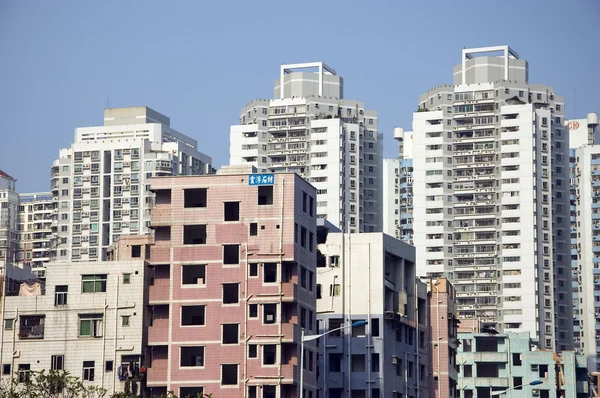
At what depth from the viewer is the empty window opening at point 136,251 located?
395 ft

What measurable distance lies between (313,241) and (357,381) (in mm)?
19080

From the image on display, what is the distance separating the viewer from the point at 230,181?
112m

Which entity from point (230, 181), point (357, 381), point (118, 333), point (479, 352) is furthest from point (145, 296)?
point (479, 352)

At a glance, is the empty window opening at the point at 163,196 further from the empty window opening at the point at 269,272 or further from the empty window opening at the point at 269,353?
the empty window opening at the point at 269,353

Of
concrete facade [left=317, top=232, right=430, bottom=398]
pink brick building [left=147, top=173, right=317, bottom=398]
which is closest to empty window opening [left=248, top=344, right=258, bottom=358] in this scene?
pink brick building [left=147, top=173, right=317, bottom=398]

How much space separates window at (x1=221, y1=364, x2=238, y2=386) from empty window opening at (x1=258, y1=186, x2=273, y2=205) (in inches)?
501

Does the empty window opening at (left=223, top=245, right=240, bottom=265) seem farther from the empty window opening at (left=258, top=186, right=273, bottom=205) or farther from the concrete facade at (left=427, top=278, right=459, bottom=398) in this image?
the concrete facade at (left=427, top=278, right=459, bottom=398)

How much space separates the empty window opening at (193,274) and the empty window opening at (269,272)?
486cm

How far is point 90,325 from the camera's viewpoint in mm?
112750

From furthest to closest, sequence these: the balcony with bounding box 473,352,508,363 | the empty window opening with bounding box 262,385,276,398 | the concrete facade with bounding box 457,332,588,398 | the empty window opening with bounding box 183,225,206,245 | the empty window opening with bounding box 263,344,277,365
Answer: the balcony with bounding box 473,352,508,363 → the concrete facade with bounding box 457,332,588,398 → the empty window opening with bounding box 183,225,206,245 → the empty window opening with bounding box 263,344,277,365 → the empty window opening with bounding box 262,385,276,398

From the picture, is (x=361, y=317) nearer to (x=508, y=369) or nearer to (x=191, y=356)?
(x=191, y=356)

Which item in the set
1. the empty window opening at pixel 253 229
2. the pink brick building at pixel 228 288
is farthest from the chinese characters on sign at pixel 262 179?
the empty window opening at pixel 253 229

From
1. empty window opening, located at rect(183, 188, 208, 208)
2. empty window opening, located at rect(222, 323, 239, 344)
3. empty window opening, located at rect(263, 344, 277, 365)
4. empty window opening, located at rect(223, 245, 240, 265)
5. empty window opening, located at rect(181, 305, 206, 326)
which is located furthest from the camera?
empty window opening, located at rect(183, 188, 208, 208)

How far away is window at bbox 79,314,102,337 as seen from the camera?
369 ft
